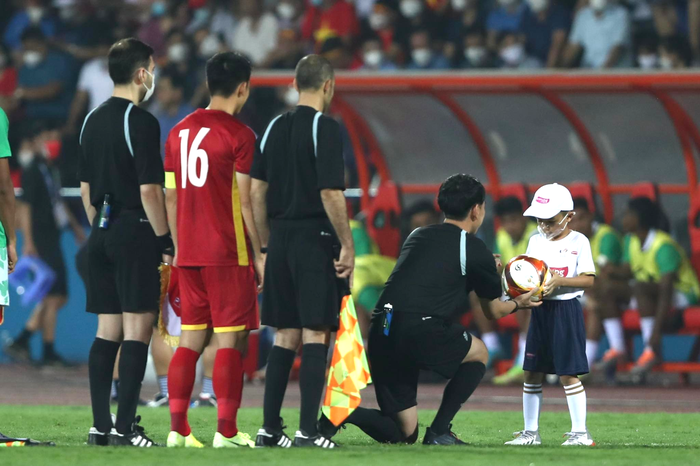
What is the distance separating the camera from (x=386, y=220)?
1317cm

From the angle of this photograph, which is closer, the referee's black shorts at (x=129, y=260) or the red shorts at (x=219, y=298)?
the red shorts at (x=219, y=298)

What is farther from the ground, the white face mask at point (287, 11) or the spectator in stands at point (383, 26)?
the white face mask at point (287, 11)

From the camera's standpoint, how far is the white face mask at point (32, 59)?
1695 centimetres

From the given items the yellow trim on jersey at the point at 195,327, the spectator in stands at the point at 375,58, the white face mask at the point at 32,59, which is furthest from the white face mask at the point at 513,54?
the yellow trim on jersey at the point at 195,327

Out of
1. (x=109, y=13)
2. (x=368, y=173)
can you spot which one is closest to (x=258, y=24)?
(x=109, y=13)

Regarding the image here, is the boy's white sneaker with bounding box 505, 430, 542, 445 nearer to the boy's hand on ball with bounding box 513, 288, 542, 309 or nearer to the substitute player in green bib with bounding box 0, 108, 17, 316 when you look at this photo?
the boy's hand on ball with bounding box 513, 288, 542, 309

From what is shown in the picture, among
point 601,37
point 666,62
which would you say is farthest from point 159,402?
point 601,37

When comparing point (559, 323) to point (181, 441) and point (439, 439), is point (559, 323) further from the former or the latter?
point (181, 441)

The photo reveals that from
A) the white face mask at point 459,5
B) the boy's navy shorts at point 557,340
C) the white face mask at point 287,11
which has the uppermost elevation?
the white face mask at point 287,11

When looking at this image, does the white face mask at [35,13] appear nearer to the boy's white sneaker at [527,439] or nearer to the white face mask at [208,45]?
the white face mask at [208,45]

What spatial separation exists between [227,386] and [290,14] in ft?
36.2

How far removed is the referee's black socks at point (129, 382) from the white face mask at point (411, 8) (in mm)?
9873

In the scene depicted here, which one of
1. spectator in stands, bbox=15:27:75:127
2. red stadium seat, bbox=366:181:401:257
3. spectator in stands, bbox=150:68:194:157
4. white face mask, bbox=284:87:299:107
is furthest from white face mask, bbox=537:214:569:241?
spectator in stands, bbox=15:27:75:127

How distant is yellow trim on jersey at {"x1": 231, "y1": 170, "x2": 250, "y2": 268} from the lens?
6648 mm
